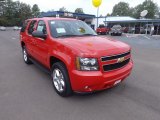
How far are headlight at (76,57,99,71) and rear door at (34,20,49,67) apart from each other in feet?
4.72

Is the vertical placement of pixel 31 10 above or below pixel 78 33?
above

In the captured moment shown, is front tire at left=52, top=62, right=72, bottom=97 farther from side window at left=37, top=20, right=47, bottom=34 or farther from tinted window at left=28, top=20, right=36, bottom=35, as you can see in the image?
tinted window at left=28, top=20, right=36, bottom=35

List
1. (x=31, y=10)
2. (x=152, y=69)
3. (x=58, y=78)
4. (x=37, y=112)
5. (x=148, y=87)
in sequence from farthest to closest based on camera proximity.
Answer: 1. (x=31, y=10)
2. (x=152, y=69)
3. (x=148, y=87)
4. (x=58, y=78)
5. (x=37, y=112)

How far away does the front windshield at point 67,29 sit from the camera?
16.5ft

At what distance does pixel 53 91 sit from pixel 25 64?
11.2 feet

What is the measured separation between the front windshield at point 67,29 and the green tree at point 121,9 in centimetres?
11657

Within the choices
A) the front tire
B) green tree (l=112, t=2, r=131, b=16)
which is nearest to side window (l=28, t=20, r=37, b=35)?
the front tire

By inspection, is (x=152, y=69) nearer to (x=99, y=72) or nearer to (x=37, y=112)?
(x=99, y=72)

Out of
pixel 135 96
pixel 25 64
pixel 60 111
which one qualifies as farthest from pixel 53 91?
pixel 25 64

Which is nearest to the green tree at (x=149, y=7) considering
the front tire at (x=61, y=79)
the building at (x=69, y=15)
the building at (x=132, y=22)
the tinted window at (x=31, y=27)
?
the building at (x=69, y=15)

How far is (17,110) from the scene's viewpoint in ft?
12.9

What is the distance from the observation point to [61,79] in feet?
14.8

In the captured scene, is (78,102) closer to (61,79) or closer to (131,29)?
(61,79)

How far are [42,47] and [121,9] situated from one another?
119563 mm
